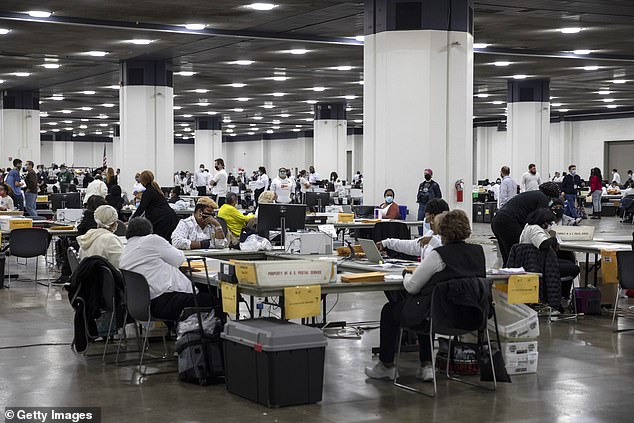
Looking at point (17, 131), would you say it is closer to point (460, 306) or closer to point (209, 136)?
point (209, 136)

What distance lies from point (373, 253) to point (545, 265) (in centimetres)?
218

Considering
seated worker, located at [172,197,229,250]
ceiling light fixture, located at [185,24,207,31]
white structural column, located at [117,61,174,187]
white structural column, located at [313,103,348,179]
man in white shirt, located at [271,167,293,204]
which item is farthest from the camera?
white structural column, located at [313,103,348,179]

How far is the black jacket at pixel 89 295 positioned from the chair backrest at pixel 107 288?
2 cm

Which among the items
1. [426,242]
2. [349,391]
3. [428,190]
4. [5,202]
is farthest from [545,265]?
[5,202]

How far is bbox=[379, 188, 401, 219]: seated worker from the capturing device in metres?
13.4

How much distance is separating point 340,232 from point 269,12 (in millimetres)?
3820

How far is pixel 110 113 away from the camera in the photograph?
41.4 meters

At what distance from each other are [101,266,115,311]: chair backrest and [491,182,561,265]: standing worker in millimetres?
4189

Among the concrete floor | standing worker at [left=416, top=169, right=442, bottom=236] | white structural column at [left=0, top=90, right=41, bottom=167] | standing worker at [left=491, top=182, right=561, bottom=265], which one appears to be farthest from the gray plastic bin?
white structural column at [left=0, top=90, right=41, bottom=167]

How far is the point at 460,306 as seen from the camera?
5973mm

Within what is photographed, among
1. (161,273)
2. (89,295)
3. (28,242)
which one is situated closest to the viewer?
(161,273)

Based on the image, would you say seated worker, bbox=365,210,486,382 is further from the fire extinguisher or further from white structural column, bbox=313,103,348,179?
white structural column, bbox=313,103,348,179

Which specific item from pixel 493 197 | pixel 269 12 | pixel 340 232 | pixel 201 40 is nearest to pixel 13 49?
pixel 201 40

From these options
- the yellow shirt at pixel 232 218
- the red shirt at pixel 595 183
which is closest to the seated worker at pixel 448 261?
the yellow shirt at pixel 232 218
